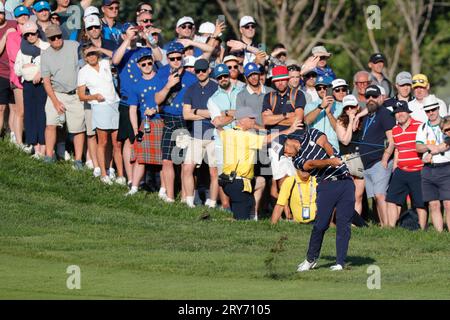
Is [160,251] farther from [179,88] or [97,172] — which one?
[97,172]

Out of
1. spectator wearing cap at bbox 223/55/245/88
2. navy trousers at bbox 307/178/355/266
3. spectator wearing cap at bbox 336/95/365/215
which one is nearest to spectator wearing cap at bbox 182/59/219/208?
spectator wearing cap at bbox 223/55/245/88

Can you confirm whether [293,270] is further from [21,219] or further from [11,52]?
[11,52]

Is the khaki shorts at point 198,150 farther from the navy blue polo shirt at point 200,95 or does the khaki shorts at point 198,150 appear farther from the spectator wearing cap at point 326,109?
the spectator wearing cap at point 326,109

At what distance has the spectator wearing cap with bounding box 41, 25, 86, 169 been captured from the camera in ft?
73.2

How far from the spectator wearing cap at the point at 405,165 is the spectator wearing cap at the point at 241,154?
169 centimetres

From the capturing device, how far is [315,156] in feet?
55.2

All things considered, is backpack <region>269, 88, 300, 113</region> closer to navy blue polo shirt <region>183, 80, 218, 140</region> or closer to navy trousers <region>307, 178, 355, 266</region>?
navy blue polo shirt <region>183, 80, 218, 140</region>

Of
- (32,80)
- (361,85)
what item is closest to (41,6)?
(32,80)

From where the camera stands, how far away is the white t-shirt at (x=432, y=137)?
20.6 meters

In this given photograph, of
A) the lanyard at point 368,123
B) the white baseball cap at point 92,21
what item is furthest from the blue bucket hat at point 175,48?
the lanyard at point 368,123

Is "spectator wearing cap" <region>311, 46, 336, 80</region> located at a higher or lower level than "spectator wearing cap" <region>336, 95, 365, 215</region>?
higher

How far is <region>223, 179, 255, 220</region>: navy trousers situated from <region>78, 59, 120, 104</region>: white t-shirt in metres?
2.58

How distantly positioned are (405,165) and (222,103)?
118 inches
